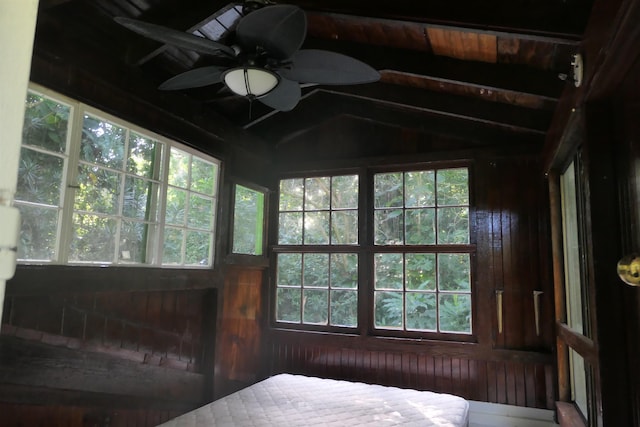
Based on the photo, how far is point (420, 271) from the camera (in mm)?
3879

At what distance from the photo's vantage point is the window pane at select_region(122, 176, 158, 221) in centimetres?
282

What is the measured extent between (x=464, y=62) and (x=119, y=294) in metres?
2.94

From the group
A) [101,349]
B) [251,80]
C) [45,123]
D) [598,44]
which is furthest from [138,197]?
[598,44]

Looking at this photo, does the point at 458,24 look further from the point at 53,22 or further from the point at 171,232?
the point at 171,232

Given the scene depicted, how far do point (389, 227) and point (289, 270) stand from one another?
121 centimetres

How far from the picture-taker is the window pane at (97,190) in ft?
8.19

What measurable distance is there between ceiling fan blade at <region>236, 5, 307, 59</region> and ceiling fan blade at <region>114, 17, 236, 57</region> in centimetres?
12

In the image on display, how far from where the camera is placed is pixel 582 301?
7.58 ft

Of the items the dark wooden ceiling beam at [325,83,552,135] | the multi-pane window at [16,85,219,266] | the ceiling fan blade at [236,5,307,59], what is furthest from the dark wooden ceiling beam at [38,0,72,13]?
the dark wooden ceiling beam at [325,83,552,135]

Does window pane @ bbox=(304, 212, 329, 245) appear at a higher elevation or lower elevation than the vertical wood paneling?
higher

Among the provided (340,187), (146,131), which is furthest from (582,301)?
(146,131)

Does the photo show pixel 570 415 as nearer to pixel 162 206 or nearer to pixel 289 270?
pixel 289 270

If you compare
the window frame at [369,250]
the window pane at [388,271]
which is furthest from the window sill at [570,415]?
the window pane at [388,271]

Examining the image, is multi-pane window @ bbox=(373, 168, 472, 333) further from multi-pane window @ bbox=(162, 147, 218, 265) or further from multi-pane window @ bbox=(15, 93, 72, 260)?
multi-pane window @ bbox=(15, 93, 72, 260)
